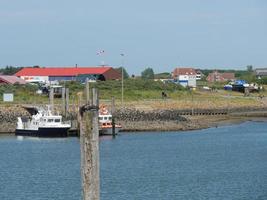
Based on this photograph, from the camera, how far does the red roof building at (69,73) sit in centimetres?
12525

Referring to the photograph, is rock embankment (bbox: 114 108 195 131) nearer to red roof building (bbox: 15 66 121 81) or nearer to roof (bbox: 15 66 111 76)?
red roof building (bbox: 15 66 121 81)

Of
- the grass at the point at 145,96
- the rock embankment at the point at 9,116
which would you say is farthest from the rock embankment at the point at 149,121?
the rock embankment at the point at 9,116

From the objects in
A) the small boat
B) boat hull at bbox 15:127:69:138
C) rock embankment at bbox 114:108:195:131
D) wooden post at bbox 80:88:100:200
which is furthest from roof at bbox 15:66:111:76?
wooden post at bbox 80:88:100:200

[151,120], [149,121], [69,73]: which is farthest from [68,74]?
[149,121]

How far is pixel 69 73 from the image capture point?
130 metres

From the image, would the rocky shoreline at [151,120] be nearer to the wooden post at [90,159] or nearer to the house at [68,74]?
the house at [68,74]

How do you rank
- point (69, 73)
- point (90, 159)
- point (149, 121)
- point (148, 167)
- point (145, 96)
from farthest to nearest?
point (69, 73) → point (145, 96) → point (149, 121) → point (148, 167) → point (90, 159)

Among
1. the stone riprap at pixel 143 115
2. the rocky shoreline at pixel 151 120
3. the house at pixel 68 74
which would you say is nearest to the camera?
the rocky shoreline at pixel 151 120

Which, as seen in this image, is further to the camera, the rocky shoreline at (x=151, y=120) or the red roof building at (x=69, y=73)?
the red roof building at (x=69, y=73)

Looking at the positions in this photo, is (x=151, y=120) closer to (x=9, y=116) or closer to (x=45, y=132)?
(x=45, y=132)

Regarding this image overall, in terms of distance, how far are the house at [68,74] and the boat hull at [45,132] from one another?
52660mm

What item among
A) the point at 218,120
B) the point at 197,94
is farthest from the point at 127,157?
the point at 197,94

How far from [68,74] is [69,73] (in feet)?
1.07

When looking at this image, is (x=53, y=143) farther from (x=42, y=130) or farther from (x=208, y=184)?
(x=208, y=184)
